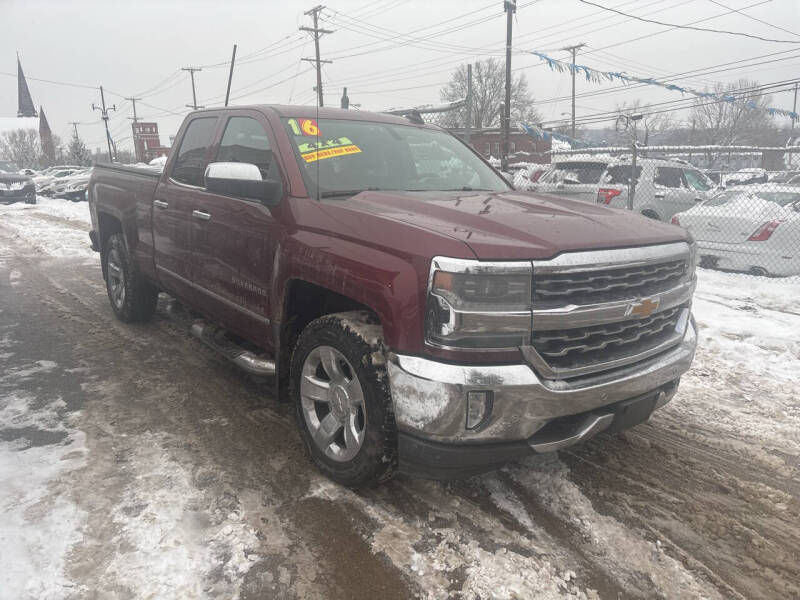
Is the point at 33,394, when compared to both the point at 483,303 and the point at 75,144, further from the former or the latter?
the point at 75,144

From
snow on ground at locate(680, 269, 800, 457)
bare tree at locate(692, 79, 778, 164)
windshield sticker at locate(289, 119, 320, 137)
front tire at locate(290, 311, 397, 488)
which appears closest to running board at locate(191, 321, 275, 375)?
front tire at locate(290, 311, 397, 488)

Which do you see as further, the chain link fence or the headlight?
the chain link fence

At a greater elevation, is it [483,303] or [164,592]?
[483,303]

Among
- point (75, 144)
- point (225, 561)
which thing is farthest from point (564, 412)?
point (75, 144)

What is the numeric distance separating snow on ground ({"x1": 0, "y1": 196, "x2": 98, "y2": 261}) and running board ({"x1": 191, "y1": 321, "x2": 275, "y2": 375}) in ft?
21.0

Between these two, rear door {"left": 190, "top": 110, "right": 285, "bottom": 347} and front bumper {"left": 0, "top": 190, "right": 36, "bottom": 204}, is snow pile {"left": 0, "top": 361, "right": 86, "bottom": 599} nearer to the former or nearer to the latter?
rear door {"left": 190, "top": 110, "right": 285, "bottom": 347}

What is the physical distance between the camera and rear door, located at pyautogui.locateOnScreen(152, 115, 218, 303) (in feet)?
13.0

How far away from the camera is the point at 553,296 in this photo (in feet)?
7.37

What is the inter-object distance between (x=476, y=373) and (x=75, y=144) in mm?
71818

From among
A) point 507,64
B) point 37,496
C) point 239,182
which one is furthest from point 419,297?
point 507,64

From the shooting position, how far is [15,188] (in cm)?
2144

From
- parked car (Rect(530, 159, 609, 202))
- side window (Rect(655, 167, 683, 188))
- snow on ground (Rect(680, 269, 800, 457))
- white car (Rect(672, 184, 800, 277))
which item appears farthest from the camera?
parked car (Rect(530, 159, 609, 202))

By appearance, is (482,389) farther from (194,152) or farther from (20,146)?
(20,146)

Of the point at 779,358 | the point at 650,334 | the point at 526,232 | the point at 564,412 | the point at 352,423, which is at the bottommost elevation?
the point at 779,358
